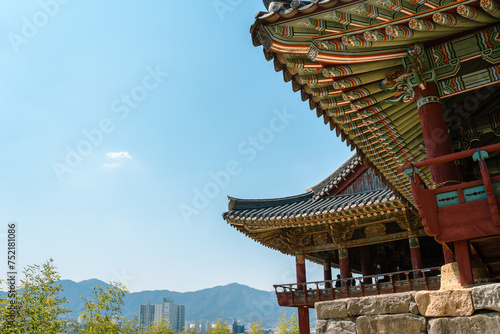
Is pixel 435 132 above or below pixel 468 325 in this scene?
above

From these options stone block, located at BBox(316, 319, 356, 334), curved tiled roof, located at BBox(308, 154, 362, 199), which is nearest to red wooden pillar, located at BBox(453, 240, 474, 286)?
stone block, located at BBox(316, 319, 356, 334)

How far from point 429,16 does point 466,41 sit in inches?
33.3

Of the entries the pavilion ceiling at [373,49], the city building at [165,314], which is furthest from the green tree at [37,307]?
the city building at [165,314]

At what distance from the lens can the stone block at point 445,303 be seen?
3779 millimetres

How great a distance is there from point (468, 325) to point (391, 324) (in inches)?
27.0

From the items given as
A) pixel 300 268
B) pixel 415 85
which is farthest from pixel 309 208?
pixel 415 85

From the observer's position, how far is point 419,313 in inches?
158

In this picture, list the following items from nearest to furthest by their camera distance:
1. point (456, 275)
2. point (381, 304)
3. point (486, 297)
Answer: point (486, 297)
point (381, 304)
point (456, 275)

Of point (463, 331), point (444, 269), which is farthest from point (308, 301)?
point (463, 331)

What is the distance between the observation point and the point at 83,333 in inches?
578

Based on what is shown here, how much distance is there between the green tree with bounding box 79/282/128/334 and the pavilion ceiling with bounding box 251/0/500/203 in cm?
1192

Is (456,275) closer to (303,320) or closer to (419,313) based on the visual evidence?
(419,313)

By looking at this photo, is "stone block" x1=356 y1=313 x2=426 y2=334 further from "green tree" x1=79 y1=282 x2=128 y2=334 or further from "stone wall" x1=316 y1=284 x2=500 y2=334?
"green tree" x1=79 y1=282 x2=128 y2=334

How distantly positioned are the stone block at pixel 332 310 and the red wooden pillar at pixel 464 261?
1.22 meters
